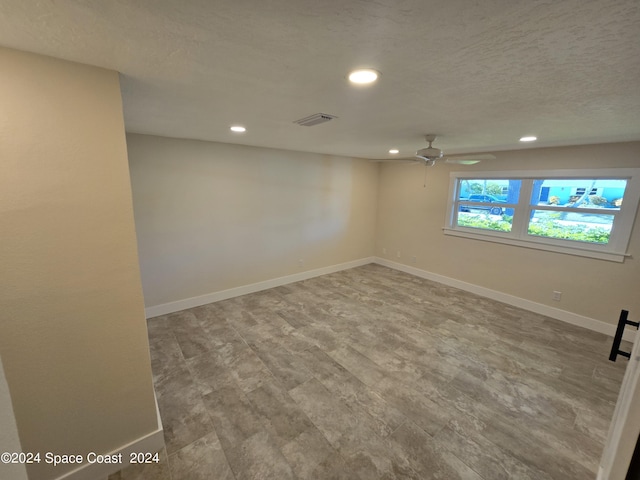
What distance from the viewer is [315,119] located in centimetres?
229

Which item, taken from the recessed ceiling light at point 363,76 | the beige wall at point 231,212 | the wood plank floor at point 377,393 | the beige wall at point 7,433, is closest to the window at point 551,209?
the wood plank floor at point 377,393

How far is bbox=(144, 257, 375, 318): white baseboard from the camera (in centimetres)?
365

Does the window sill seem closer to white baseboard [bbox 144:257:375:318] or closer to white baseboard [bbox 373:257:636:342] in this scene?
white baseboard [bbox 373:257:636:342]

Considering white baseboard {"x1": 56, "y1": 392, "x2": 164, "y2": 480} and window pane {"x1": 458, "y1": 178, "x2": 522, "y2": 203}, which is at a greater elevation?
window pane {"x1": 458, "y1": 178, "x2": 522, "y2": 203}

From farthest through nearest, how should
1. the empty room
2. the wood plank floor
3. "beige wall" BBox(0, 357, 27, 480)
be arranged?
the wood plank floor < the empty room < "beige wall" BBox(0, 357, 27, 480)

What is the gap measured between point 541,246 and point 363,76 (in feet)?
13.3

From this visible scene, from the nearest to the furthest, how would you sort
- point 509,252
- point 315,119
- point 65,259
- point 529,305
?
point 65,259 < point 315,119 < point 529,305 < point 509,252

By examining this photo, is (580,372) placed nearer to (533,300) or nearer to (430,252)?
(533,300)

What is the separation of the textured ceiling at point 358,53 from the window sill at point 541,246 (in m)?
2.00

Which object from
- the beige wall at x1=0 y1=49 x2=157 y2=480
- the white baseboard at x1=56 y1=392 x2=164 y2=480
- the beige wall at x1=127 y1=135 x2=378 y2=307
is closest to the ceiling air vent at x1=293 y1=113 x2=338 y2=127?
the beige wall at x1=0 y1=49 x2=157 y2=480

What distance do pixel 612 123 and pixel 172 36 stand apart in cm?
329

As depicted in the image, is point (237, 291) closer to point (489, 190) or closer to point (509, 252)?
point (509, 252)

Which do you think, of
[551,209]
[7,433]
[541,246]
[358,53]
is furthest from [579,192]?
[7,433]

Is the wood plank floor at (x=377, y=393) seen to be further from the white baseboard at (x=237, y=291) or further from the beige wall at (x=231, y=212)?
the beige wall at (x=231, y=212)
